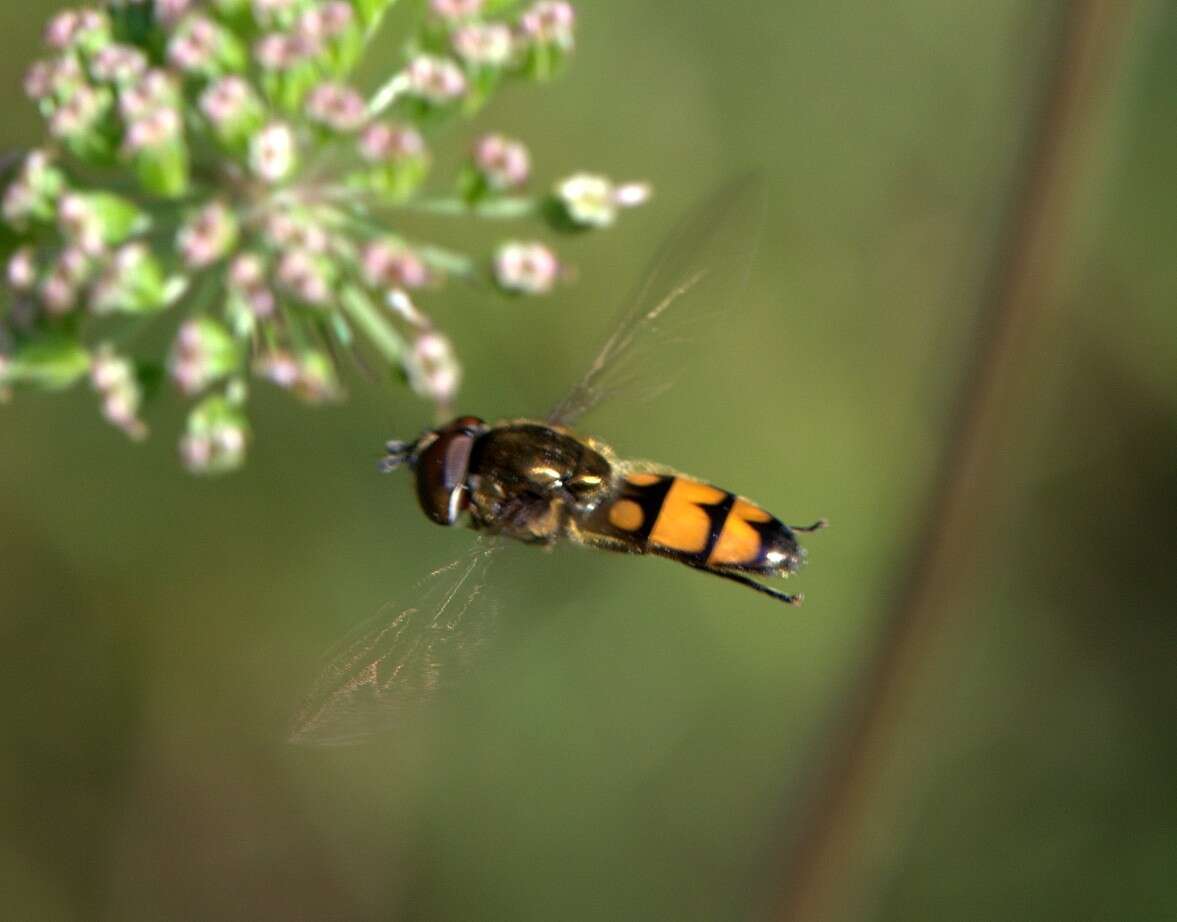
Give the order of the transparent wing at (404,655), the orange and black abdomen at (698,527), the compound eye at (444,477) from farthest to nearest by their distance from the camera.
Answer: the orange and black abdomen at (698,527)
the compound eye at (444,477)
the transparent wing at (404,655)

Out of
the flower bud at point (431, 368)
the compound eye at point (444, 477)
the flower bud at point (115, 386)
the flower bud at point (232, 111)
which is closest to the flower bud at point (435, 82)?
the flower bud at point (232, 111)

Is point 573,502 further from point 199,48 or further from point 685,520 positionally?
point 199,48

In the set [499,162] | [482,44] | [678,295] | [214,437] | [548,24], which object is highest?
[548,24]

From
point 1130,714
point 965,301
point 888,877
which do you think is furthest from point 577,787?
point 965,301

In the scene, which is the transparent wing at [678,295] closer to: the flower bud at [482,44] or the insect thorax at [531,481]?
the insect thorax at [531,481]

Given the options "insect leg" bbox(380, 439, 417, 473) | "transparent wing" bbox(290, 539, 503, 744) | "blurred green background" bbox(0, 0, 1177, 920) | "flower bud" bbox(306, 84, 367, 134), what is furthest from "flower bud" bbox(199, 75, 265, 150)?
"blurred green background" bbox(0, 0, 1177, 920)

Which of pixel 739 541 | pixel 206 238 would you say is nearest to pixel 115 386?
pixel 206 238
